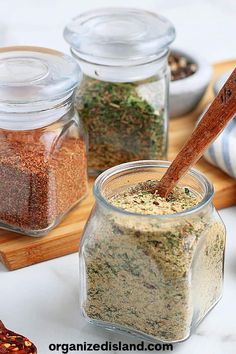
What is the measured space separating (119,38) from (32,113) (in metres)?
0.28

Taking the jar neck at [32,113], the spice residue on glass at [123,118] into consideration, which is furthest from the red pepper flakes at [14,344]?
the spice residue on glass at [123,118]

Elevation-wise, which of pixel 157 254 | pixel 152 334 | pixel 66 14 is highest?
pixel 157 254

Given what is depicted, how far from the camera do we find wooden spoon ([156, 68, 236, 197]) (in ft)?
4.14

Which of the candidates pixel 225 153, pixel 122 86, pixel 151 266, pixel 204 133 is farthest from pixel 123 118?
pixel 151 266

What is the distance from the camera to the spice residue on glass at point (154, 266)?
1239 mm

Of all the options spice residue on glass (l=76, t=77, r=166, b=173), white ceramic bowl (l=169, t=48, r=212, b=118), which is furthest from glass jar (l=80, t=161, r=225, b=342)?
white ceramic bowl (l=169, t=48, r=212, b=118)

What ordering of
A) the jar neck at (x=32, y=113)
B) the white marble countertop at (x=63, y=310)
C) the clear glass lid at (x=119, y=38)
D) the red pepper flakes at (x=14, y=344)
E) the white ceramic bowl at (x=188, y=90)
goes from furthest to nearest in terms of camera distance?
1. the white ceramic bowl at (x=188, y=90)
2. the clear glass lid at (x=119, y=38)
3. the jar neck at (x=32, y=113)
4. the white marble countertop at (x=63, y=310)
5. the red pepper flakes at (x=14, y=344)

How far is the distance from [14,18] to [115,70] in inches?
43.2

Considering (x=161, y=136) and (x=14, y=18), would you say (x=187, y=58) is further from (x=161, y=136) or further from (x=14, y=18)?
(x=14, y=18)

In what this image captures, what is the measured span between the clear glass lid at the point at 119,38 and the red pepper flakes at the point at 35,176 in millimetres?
179

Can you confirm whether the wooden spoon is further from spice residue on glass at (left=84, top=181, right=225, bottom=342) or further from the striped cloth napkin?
the striped cloth napkin

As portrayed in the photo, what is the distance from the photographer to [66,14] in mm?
2715

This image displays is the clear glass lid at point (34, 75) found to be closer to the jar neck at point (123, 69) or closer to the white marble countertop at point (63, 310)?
the jar neck at point (123, 69)

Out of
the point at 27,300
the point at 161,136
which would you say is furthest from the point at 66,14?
the point at 27,300
